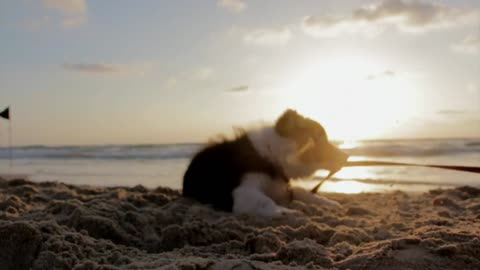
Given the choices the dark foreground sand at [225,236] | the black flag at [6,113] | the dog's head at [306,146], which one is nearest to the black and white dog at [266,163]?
the dog's head at [306,146]

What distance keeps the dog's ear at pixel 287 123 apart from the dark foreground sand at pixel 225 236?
794 mm

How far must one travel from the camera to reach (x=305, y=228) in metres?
3.40

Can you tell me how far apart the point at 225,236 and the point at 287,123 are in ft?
7.27

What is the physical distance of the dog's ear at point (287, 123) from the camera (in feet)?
17.4

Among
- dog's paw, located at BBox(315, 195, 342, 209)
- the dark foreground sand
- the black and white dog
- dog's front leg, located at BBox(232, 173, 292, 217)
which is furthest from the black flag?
dog's paw, located at BBox(315, 195, 342, 209)

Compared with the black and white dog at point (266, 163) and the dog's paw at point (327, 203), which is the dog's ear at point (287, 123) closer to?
Result: the black and white dog at point (266, 163)

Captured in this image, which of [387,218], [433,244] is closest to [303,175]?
[387,218]

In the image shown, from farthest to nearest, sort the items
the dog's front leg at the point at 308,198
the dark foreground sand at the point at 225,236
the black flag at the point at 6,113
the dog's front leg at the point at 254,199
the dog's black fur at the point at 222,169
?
the black flag at the point at 6,113 < the dog's front leg at the point at 308,198 < the dog's black fur at the point at 222,169 < the dog's front leg at the point at 254,199 < the dark foreground sand at the point at 225,236

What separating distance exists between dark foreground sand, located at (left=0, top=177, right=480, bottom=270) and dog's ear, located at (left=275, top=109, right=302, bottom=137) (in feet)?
2.60

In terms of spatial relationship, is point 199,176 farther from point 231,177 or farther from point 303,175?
point 303,175

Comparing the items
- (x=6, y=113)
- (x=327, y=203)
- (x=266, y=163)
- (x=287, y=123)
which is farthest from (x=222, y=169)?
(x=6, y=113)

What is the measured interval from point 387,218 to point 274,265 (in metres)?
2.15

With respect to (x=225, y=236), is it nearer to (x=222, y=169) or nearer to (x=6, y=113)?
(x=222, y=169)

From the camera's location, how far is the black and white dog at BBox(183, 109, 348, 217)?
5.02m
